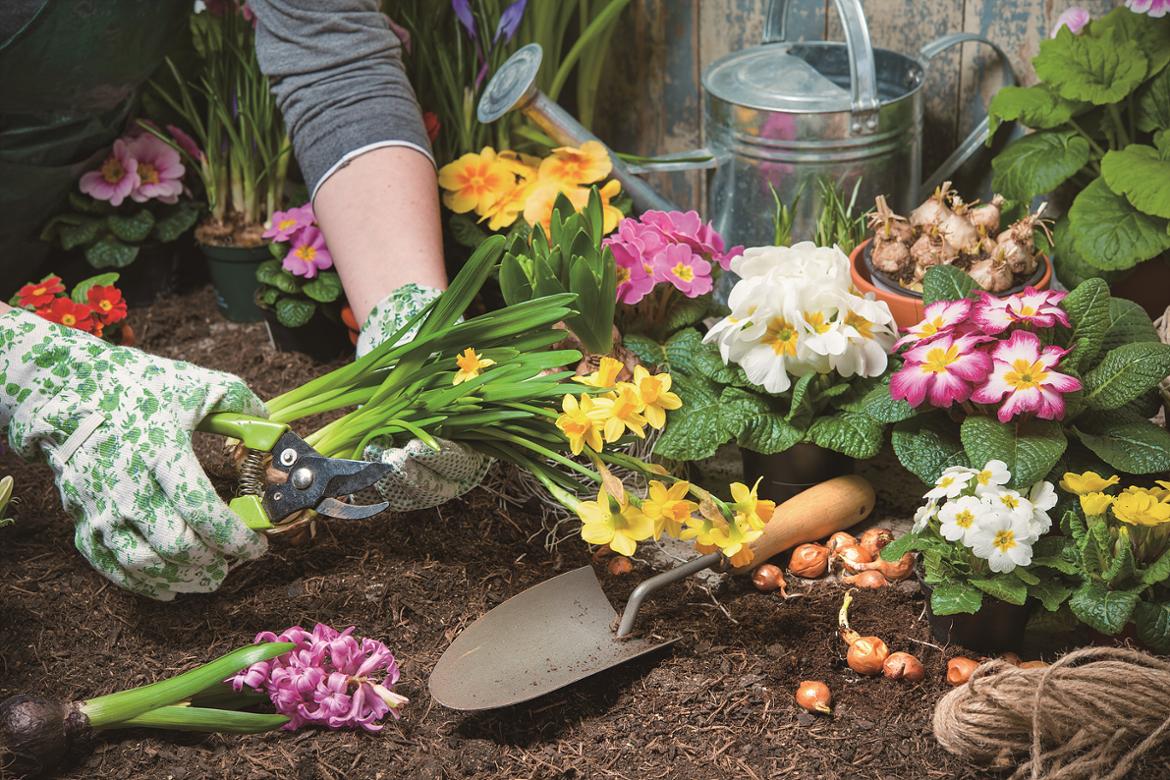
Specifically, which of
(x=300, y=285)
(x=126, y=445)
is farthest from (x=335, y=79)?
(x=126, y=445)

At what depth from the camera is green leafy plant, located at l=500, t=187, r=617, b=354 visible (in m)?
1.52

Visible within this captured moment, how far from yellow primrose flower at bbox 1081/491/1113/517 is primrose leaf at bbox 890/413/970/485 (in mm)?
184

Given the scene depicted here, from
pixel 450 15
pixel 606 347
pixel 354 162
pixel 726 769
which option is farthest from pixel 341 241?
pixel 726 769

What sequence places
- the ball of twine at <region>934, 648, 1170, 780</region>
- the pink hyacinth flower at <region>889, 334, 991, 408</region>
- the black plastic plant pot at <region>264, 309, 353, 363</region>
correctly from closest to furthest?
the ball of twine at <region>934, 648, 1170, 780</region>
the pink hyacinth flower at <region>889, 334, 991, 408</region>
the black plastic plant pot at <region>264, 309, 353, 363</region>

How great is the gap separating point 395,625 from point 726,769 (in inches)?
→ 18.3

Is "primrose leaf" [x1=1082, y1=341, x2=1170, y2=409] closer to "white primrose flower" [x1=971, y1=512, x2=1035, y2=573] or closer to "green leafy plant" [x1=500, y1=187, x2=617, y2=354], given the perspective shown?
"white primrose flower" [x1=971, y1=512, x2=1035, y2=573]

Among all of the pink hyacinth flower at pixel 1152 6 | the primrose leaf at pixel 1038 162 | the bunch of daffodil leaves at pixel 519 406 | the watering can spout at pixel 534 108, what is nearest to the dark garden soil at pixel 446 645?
the bunch of daffodil leaves at pixel 519 406

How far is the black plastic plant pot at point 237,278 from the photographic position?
2.19 metres

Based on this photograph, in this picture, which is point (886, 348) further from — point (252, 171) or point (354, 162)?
point (252, 171)

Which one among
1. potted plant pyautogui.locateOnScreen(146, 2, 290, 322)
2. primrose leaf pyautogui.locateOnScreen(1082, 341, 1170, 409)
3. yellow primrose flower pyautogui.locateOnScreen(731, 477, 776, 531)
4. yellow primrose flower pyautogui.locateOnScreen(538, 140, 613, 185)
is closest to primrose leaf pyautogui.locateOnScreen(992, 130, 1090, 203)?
primrose leaf pyautogui.locateOnScreen(1082, 341, 1170, 409)

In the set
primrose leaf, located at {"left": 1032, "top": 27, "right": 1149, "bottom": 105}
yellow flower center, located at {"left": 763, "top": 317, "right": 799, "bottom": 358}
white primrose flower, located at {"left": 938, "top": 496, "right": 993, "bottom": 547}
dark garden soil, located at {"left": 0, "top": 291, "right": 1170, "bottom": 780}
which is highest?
primrose leaf, located at {"left": 1032, "top": 27, "right": 1149, "bottom": 105}

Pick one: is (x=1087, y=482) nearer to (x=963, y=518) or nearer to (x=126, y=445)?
(x=963, y=518)

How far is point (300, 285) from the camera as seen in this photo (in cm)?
206

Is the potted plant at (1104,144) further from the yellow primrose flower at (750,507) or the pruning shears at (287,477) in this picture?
the pruning shears at (287,477)
